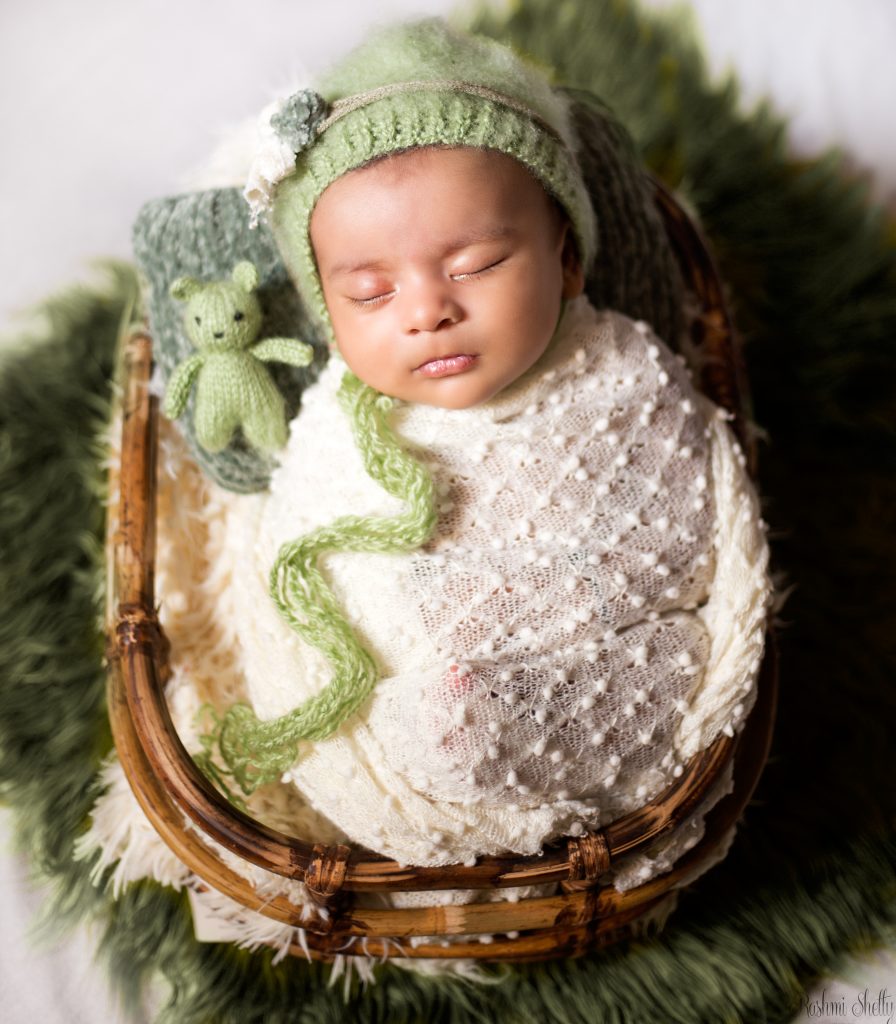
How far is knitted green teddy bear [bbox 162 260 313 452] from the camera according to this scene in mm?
1273

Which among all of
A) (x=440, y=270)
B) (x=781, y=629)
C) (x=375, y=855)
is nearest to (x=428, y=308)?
(x=440, y=270)

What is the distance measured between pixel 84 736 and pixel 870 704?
1.13 m

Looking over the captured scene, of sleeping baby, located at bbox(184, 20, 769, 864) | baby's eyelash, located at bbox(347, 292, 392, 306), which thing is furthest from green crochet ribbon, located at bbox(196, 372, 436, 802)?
baby's eyelash, located at bbox(347, 292, 392, 306)

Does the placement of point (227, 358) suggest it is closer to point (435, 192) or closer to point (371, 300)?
point (371, 300)

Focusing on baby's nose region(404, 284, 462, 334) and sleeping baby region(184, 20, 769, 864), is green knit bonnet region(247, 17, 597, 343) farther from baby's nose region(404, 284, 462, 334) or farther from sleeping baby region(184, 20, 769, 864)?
baby's nose region(404, 284, 462, 334)

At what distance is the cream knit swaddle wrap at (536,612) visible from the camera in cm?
114

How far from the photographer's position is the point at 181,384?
50.6 inches

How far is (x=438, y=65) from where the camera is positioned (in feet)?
3.57

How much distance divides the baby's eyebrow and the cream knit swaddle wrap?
199 millimetres

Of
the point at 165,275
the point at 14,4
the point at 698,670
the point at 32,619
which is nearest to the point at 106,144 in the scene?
the point at 14,4

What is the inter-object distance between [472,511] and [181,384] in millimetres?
400

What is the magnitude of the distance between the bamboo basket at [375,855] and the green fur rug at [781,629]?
12 cm

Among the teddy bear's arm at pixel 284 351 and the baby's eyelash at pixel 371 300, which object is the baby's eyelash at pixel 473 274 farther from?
the teddy bear's arm at pixel 284 351

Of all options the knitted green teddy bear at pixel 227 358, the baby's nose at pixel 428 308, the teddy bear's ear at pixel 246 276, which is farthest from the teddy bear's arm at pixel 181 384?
the baby's nose at pixel 428 308
